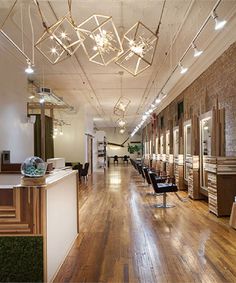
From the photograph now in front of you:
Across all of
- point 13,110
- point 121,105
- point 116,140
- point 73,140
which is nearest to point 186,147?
point 121,105

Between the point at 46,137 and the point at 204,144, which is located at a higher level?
the point at 46,137

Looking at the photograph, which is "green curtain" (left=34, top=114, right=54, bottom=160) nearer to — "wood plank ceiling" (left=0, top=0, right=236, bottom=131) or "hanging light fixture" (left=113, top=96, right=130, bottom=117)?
"wood plank ceiling" (left=0, top=0, right=236, bottom=131)

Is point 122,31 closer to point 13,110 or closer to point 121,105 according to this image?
point 13,110

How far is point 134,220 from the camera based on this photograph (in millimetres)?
5754

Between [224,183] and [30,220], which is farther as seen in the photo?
[224,183]

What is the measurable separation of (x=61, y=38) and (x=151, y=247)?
3.86 metres

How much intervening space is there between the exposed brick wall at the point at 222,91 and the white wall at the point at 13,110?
4870 mm

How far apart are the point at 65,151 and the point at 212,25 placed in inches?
431

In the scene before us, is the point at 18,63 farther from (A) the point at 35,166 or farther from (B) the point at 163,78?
(A) the point at 35,166

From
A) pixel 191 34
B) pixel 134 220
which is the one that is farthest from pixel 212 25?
pixel 134 220

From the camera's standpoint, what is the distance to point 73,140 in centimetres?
1526

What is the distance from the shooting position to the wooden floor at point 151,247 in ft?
10.6

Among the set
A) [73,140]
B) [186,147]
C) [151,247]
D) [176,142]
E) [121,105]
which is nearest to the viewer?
[151,247]

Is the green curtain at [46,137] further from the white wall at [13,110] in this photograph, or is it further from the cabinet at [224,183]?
the cabinet at [224,183]
